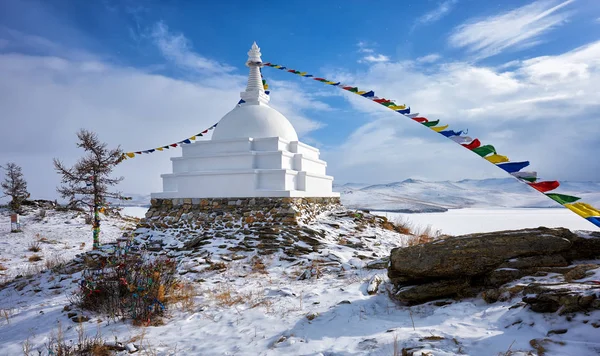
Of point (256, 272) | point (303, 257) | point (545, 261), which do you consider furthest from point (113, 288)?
point (545, 261)

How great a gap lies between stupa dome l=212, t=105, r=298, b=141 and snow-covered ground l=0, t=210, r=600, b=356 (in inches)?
230

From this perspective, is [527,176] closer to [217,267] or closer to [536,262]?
[536,262]

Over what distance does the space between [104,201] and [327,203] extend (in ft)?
26.8

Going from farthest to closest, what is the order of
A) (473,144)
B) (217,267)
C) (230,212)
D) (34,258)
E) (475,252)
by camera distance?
(34,258)
(230,212)
(217,267)
(473,144)
(475,252)

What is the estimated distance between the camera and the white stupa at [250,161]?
11.5 meters

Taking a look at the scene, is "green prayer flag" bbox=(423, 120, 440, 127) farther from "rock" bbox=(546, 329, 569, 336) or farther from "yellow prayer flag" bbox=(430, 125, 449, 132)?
"rock" bbox=(546, 329, 569, 336)

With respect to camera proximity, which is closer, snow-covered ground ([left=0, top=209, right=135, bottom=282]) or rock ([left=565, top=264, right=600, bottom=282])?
rock ([left=565, top=264, right=600, bottom=282])

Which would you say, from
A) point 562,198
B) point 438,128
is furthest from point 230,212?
point 562,198

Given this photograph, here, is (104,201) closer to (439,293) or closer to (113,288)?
(113,288)

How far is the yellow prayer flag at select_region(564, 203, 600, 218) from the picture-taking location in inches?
161

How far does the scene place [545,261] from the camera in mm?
5109

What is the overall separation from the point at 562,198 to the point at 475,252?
4.39 ft

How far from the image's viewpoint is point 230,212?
439 inches

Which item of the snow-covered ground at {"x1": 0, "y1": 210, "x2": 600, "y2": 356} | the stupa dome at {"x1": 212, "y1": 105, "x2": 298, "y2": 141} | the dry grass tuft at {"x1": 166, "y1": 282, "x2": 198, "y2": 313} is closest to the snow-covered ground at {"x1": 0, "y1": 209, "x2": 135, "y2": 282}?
the snow-covered ground at {"x1": 0, "y1": 210, "x2": 600, "y2": 356}
